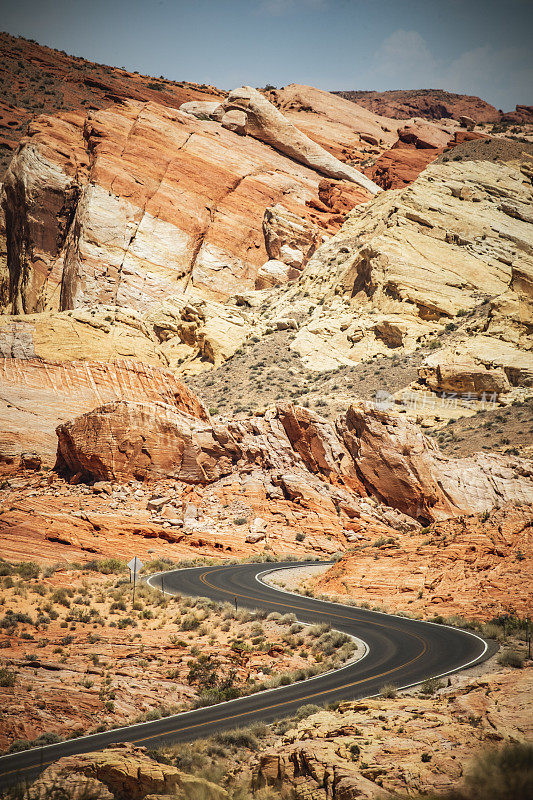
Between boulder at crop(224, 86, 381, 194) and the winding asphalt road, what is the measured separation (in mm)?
77778

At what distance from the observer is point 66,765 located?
31.1ft

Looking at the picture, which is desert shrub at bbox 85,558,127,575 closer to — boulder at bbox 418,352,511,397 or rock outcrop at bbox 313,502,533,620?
rock outcrop at bbox 313,502,533,620

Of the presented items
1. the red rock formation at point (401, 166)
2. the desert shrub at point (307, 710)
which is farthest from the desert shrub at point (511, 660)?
the red rock formation at point (401, 166)

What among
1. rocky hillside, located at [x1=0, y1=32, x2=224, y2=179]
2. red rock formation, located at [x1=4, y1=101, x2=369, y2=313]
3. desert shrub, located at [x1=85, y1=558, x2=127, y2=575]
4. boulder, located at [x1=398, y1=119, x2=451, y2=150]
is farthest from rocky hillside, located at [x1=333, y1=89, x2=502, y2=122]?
desert shrub, located at [x1=85, y1=558, x2=127, y2=575]

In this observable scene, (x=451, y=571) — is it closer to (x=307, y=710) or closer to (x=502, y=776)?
(x=307, y=710)

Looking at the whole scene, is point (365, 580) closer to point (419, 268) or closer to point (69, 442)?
point (69, 442)

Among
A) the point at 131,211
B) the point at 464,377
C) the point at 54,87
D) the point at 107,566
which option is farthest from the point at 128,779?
the point at 54,87

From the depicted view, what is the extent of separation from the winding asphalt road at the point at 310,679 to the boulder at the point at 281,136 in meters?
77.8

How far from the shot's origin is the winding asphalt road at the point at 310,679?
11.4 metres

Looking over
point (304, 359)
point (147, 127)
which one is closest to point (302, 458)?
point (304, 359)

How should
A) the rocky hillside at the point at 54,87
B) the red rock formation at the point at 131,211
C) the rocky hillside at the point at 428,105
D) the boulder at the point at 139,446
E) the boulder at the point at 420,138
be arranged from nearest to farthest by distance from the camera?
the boulder at the point at 139,446 → the red rock formation at the point at 131,211 → the rocky hillside at the point at 54,87 → the boulder at the point at 420,138 → the rocky hillside at the point at 428,105

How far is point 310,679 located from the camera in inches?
612

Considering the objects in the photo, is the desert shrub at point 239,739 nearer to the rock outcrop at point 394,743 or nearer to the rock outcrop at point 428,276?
the rock outcrop at point 394,743

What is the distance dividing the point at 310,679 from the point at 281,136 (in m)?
88.2
